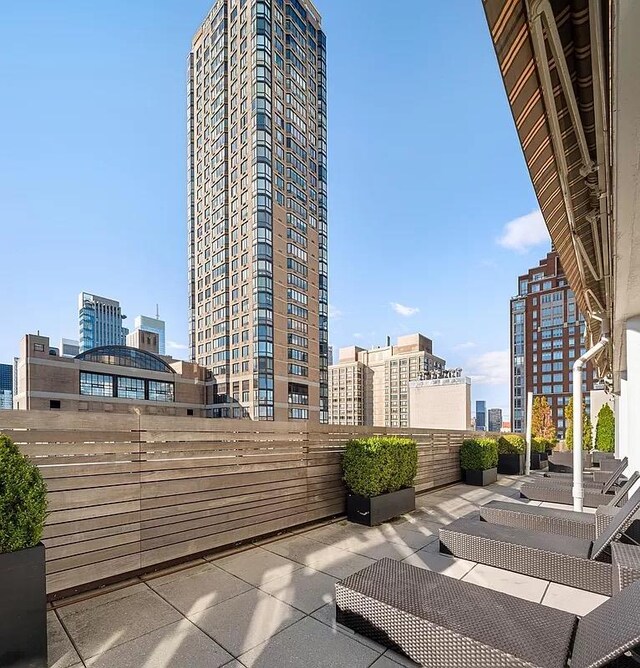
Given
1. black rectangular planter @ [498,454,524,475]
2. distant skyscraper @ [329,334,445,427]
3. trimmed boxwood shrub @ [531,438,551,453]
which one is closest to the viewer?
black rectangular planter @ [498,454,524,475]

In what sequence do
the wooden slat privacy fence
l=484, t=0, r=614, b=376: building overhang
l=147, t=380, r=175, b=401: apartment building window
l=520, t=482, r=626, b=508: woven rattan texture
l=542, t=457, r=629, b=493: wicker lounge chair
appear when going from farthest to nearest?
l=147, t=380, r=175, b=401: apartment building window < l=542, t=457, r=629, b=493: wicker lounge chair < l=520, t=482, r=626, b=508: woven rattan texture < the wooden slat privacy fence < l=484, t=0, r=614, b=376: building overhang

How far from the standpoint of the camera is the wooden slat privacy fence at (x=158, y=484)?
3.16 meters

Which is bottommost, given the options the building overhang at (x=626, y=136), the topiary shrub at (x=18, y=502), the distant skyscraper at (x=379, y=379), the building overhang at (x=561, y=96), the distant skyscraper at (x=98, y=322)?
the distant skyscraper at (x=379, y=379)

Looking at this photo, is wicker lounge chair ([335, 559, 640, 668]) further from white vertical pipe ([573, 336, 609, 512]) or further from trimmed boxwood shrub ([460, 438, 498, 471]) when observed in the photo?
trimmed boxwood shrub ([460, 438, 498, 471])

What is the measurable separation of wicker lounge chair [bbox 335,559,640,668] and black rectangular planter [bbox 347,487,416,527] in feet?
8.69

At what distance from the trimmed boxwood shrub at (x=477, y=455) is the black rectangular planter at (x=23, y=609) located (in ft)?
30.5

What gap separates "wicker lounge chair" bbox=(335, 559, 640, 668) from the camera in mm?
1896

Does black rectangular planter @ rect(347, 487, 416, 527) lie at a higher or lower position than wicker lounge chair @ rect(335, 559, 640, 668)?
lower

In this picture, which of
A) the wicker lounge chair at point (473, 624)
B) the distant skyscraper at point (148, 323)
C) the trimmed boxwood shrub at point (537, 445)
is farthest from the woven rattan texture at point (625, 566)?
the distant skyscraper at point (148, 323)

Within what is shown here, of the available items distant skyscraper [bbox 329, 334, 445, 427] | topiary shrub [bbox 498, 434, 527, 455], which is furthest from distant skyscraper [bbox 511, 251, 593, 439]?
topiary shrub [bbox 498, 434, 527, 455]

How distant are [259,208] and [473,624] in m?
48.0

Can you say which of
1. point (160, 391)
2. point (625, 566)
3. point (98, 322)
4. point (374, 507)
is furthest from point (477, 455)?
point (98, 322)

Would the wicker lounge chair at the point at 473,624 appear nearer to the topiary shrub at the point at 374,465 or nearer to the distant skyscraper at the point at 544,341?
the topiary shrub at the point at 374,465

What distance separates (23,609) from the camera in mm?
2266
